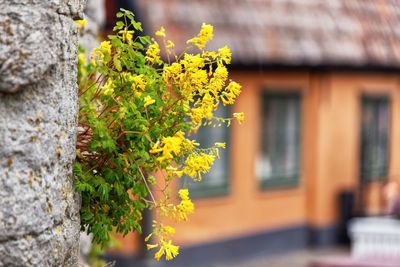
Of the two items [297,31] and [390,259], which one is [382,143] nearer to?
[297,31]

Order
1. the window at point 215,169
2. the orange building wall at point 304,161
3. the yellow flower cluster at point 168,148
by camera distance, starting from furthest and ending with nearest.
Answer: the orange building wall at point 304,161 → the window at point 215,169 → the yellow flower cluster at point 168,148

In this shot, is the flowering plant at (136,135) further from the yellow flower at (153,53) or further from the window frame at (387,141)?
the window frame at (387,141)

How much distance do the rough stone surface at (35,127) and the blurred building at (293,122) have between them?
902cm

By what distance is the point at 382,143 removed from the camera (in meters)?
16.5

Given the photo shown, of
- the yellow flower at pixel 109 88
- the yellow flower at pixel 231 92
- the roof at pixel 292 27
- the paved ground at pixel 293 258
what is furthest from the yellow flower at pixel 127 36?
the paved ground at pixel 293 258

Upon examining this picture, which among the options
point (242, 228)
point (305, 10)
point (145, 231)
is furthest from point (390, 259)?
point (305, 10)

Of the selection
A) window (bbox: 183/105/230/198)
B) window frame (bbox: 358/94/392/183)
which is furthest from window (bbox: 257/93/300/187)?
window frame (bbox: 358/94/392/183)

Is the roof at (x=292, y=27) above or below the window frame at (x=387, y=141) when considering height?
above

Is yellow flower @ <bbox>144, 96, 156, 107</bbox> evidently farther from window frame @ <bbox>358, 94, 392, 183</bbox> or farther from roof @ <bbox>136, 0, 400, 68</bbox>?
window frame @ <bbox>358, 94, 392, 183</bbox>

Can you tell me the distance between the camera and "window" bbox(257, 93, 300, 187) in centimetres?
1400

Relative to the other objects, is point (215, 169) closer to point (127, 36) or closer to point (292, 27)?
point (292, 27)

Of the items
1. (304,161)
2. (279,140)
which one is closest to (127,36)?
(279,140)

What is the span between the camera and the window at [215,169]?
12539 millimetres

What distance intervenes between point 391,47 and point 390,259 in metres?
6.58
